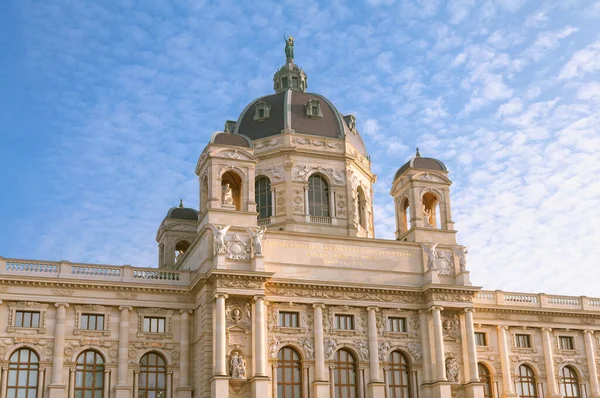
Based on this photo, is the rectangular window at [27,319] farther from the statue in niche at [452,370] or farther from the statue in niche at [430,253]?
the statue in niche at [452,370]

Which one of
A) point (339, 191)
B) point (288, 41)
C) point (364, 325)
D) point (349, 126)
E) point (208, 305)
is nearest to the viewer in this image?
point (208, 305)

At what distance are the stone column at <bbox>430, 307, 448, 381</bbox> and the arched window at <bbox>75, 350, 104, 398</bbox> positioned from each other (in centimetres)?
→ 1909

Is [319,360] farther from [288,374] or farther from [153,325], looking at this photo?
[153,325]

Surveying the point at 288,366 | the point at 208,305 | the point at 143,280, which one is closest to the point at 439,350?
the point at 288,366

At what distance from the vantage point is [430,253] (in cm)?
5262

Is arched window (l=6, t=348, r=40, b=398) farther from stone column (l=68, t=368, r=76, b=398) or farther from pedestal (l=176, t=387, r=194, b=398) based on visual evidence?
pedestal (l=176, t=387, r=194, b=398)

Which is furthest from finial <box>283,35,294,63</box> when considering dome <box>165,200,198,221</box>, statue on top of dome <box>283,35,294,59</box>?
dome <box>165,200,198,221</box>

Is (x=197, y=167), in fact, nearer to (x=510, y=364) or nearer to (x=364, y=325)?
(x=364, y=325)

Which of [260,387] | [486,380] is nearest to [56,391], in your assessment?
[260,387]

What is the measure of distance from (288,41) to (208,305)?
1129 inches

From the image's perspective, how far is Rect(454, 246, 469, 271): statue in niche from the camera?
174ft

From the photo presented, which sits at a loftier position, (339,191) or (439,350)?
(339,191)

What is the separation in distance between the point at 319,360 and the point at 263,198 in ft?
45.6

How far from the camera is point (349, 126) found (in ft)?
207
